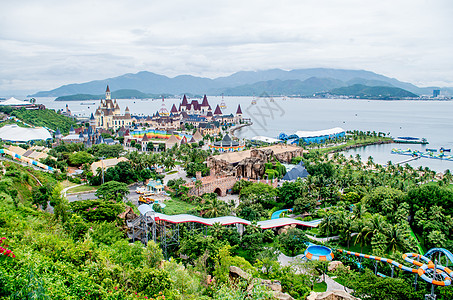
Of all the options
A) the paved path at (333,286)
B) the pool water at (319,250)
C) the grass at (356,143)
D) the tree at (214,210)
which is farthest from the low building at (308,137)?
the paved path at (333,286)

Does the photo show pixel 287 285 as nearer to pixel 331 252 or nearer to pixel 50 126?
pixel 331 252

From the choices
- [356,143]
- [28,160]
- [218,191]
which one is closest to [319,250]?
[218,191]

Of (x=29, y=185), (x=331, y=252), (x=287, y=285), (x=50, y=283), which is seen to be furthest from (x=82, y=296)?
(x=29, y=185)

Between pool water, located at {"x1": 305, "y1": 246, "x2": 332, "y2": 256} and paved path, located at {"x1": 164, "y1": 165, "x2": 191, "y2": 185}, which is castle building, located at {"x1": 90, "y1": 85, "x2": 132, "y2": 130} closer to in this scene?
paved path, located at {"x1": 164, "y1": 165, "x2": 191, "y2": 185}

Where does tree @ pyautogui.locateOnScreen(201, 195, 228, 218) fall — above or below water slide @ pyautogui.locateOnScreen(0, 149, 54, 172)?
below

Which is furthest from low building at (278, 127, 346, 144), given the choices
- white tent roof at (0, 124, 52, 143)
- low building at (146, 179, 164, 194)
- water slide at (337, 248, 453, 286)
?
water slide at (337, 248, 453, 286)

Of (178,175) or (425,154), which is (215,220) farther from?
(425,154)
